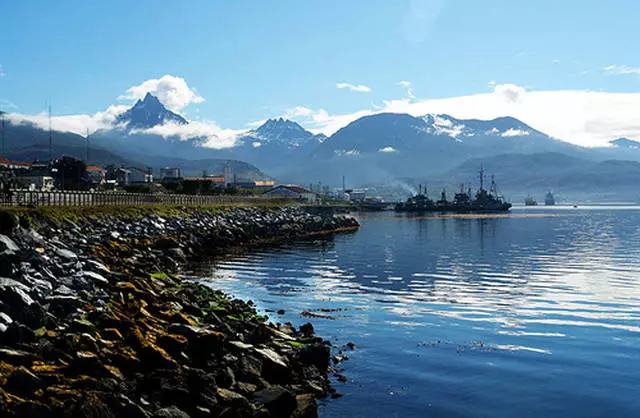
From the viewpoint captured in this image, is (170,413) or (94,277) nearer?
(170,413)

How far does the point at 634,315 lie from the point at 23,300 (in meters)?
27.5

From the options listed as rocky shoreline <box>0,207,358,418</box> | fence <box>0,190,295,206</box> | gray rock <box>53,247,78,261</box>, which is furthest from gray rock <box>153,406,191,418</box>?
fence <box>0,190,295,206</box>

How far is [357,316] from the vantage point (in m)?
28.1

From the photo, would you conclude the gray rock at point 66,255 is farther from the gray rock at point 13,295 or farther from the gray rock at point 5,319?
the gray rock at point 5,319

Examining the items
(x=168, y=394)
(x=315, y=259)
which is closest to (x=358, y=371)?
(x=168, y=394)

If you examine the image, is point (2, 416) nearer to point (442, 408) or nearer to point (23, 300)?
point (23, 300)

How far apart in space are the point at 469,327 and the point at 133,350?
50.8 feet

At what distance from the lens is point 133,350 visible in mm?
15953

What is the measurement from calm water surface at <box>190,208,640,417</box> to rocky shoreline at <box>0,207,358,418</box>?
204 centimetres

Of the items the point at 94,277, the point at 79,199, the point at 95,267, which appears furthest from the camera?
the point at 79,199

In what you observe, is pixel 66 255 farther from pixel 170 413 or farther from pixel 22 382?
Answer: pixel 170 413

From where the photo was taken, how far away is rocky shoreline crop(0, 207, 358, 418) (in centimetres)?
1323

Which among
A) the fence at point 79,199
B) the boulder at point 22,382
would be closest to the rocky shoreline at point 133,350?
the boulder at point 22,382

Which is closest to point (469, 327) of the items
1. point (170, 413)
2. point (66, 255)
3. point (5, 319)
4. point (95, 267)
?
point (170, 413)
